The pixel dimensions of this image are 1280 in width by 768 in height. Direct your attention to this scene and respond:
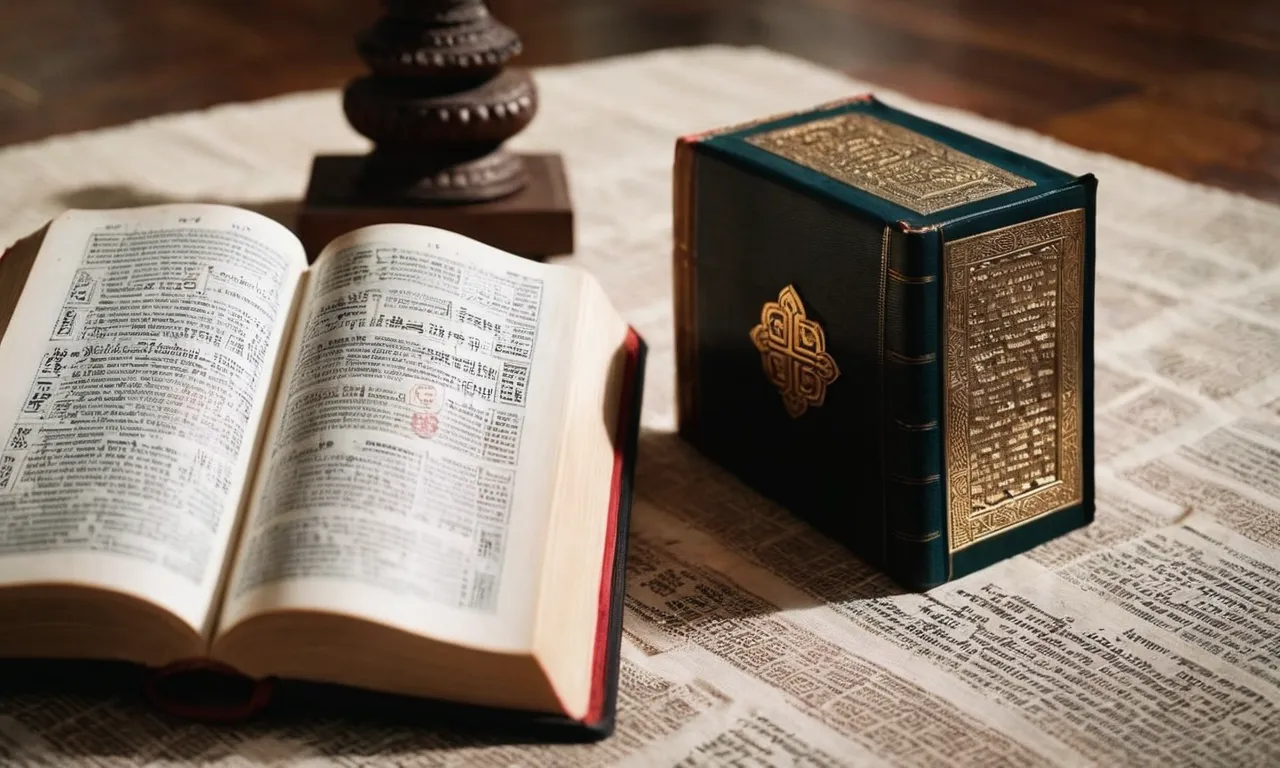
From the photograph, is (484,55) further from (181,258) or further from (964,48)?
(964,48)

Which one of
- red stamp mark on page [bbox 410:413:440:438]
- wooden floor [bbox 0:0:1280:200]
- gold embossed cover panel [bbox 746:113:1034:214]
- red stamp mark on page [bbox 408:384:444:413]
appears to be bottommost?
wooden floor [bbox 0:0:1280:200]

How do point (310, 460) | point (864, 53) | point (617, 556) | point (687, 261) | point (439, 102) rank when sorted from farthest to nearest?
point (864, 53)
point (439, 102)
point (687, 261)
point (617, 556)
point (310, 460)

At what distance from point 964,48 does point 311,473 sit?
2.07m

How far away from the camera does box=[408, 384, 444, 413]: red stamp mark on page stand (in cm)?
93

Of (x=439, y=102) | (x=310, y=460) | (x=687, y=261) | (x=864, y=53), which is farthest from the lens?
(x=864, y=53)

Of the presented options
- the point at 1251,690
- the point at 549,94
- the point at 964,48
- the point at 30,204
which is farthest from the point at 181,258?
the point at 964,48

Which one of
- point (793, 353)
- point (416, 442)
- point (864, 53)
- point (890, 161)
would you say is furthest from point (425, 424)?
point (864, 53)

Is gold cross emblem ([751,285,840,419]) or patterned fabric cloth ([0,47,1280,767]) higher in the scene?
gold cross emblem ([751,285,840,419])

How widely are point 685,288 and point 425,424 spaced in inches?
13.9

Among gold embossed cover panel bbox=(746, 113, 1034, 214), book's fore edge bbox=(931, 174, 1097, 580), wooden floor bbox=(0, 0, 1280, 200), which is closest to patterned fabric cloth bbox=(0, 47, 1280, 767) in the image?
book's fore edge bbox=(931, 174, 1097, 580)

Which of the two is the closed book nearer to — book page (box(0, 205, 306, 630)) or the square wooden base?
book page (box(0, 205, 306, 630))

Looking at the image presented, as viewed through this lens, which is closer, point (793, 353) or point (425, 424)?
point (425, 424)

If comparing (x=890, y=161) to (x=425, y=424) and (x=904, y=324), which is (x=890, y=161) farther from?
(x=425, y=424)

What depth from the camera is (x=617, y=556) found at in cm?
100
